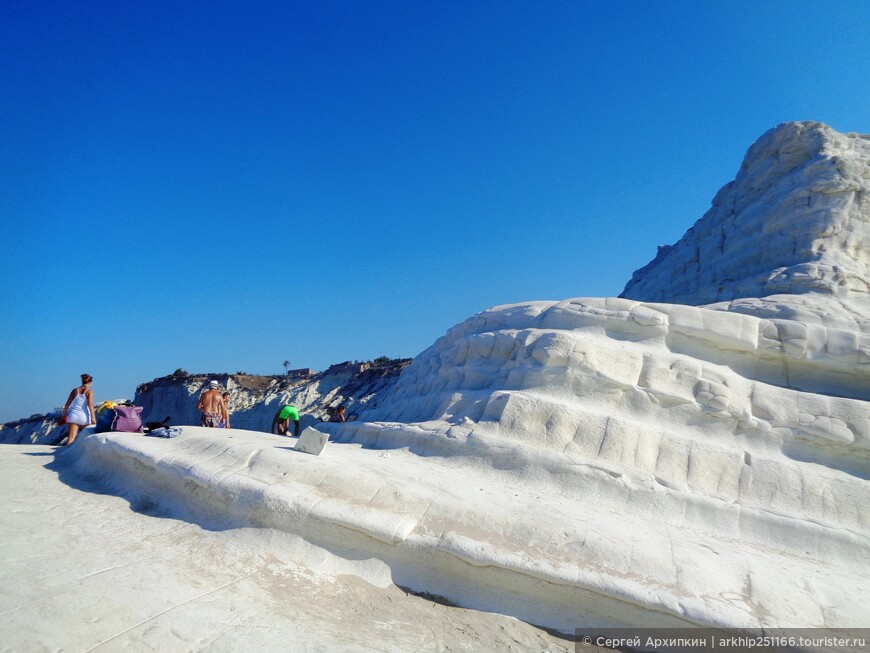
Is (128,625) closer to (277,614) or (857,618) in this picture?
(277,614)

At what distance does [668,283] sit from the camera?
41.1 ft

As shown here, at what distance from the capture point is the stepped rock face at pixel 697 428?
4.43 meters

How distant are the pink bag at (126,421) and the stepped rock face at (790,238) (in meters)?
9.47

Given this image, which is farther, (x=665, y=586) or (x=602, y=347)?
(x=602, y=347)

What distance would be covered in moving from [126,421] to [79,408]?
1755mm

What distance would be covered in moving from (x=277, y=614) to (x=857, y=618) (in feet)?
14.7

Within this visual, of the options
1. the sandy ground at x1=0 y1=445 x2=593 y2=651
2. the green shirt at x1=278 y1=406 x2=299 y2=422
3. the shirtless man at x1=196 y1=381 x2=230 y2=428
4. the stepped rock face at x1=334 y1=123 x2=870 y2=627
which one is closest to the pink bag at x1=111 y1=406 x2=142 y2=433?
the shirtless man at x1=196 y1=381 x2=230 y2=428

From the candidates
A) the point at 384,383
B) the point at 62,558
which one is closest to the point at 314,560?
the point at 62,558

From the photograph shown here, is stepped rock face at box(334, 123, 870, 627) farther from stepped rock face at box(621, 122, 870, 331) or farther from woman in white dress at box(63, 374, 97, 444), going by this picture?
woman in white dress at box(63, 374, 97, 444)

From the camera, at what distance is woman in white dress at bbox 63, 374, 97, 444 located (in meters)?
9.10

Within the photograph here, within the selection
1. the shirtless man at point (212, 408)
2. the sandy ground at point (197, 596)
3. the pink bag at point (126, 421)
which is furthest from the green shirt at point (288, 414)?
the sandy ground at point (197, 596)

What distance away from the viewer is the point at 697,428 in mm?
6496

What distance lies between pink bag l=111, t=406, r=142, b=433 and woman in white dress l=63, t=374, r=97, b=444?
1.55 meters

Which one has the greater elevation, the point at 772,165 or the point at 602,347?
the point at 772,165
